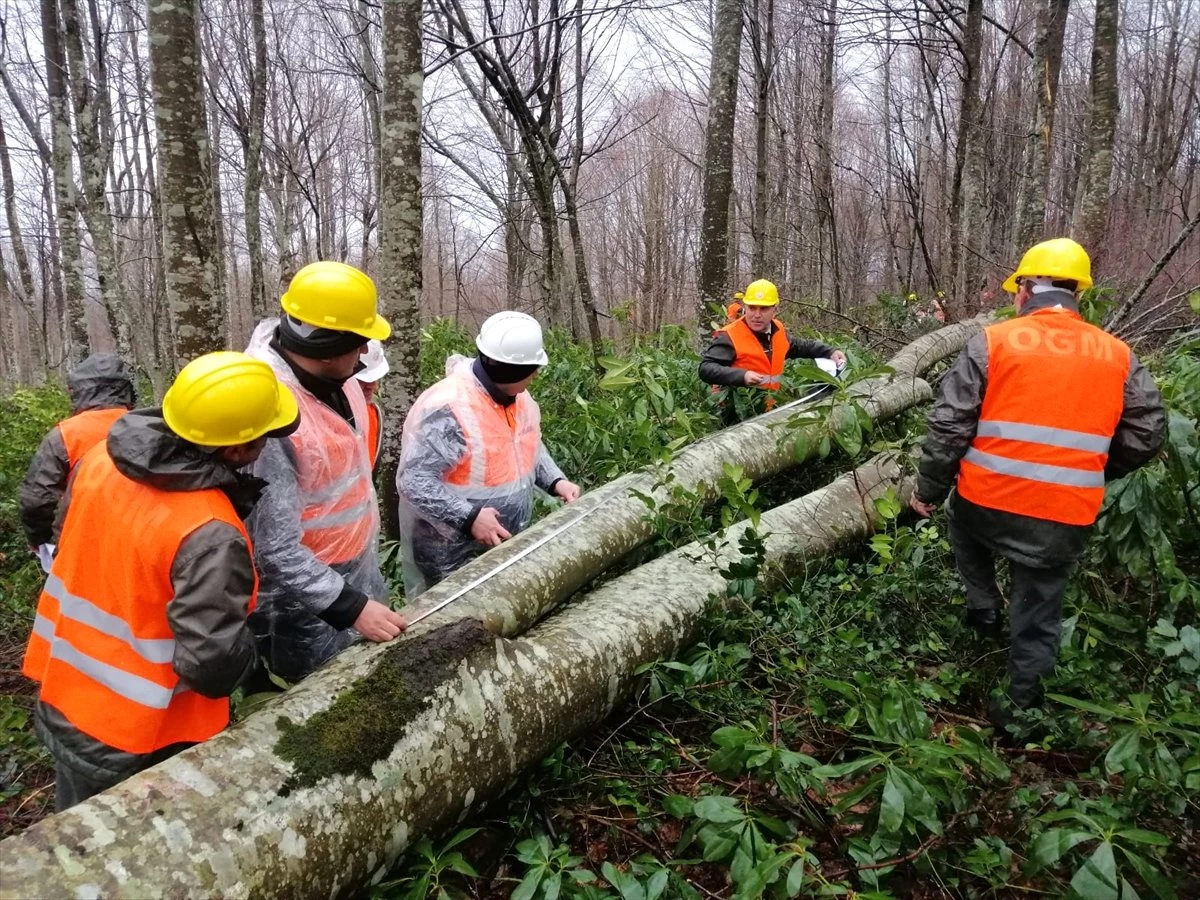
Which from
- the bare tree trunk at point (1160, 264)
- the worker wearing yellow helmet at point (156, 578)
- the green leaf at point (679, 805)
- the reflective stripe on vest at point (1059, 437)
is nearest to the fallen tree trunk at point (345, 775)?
the worker wearing yellow helmet at point (156, 578)

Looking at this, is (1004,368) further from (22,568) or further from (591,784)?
(22,568)

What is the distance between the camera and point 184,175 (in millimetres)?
3227

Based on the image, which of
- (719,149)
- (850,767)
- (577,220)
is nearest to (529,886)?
(850,767)

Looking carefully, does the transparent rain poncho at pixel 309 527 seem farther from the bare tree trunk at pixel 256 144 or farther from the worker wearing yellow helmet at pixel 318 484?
the bare tree trunk at pixel 256 144

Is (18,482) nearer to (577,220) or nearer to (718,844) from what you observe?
(577,220)

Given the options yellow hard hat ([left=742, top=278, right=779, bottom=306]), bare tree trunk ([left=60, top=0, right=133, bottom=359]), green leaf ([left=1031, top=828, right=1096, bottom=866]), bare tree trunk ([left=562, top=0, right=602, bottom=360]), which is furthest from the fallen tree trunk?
bare tree trunk ([left=60, top=0, right=133, bottom=359])

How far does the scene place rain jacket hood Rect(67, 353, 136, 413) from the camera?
380 cm

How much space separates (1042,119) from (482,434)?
7195 mm

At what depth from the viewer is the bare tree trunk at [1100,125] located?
688cm

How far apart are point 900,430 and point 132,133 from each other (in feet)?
59.9

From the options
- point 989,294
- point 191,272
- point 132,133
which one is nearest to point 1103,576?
point 191,272

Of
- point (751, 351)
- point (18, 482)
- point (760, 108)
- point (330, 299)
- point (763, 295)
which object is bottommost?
point (18, 482)

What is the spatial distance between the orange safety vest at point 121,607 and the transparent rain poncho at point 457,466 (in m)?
1.12

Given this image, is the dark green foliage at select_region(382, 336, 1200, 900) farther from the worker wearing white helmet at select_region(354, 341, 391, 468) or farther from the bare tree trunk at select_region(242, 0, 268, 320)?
the bare tree trunk at select_region(242, 0, 268, 320)
